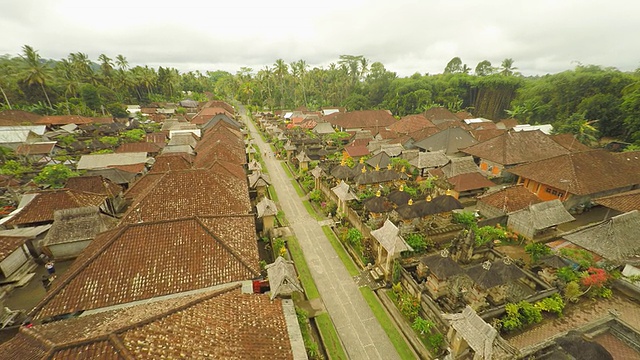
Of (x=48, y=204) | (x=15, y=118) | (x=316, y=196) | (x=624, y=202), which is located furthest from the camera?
(x=15, y=118)

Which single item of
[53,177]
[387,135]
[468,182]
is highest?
[387,135]

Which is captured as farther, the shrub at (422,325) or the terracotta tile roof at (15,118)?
the terracotta tile roof at (15,118)

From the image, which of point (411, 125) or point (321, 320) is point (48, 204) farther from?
point (411, 125)

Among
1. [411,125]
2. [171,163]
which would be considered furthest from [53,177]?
[411,125]

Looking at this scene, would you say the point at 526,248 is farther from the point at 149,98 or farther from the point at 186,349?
the point at 149,98

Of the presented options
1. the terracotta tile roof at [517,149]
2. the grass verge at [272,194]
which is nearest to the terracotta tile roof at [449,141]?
the terracotta tile roof at [517,149]

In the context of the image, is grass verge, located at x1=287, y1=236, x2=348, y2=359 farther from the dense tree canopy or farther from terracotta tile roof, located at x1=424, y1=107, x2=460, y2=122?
terracotta tile roof, located at x1=424, y1=107, x2=460, y2=122

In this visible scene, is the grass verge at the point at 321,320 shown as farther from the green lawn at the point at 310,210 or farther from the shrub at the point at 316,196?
the shrub at the point at 316,196

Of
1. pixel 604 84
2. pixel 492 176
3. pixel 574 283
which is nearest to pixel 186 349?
pixel 574 283
